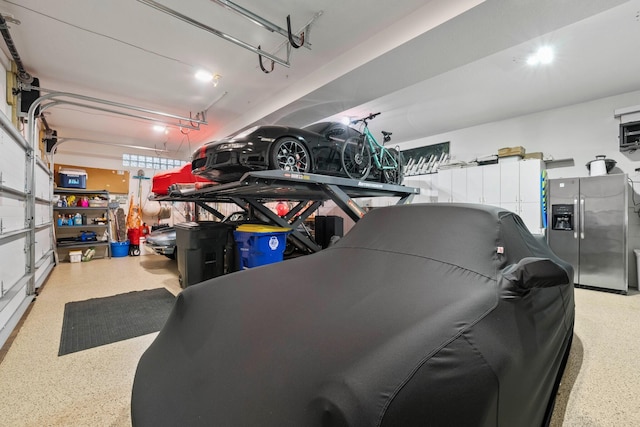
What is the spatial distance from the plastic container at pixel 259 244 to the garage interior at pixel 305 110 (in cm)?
58

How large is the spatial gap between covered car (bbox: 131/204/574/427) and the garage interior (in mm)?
834

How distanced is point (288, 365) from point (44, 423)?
1.64 meters

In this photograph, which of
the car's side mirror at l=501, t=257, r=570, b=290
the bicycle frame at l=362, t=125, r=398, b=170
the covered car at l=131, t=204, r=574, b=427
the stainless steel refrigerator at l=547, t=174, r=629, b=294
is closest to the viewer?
the covered car at l=131, t=204, r=574, b=427

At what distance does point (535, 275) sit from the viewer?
1039 millimetres

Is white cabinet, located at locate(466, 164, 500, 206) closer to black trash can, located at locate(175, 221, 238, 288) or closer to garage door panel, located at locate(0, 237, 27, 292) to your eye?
black trash can, located at locate(175, 221, 238, 288)

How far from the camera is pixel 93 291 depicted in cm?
392

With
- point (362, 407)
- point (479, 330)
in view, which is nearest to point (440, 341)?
point (479, 330)

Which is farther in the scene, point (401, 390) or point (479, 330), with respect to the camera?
point (479, 330)

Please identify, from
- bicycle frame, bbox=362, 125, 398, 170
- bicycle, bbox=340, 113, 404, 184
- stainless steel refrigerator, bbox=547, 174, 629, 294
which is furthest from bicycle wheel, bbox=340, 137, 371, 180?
stainless steel refrigerator, bbox=547, 174, 629, 294

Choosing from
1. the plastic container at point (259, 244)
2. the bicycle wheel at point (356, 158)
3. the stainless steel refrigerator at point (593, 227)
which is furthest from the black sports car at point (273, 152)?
the stainless steel refrigerator at point (593, 227)

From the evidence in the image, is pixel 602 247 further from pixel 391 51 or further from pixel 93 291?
pixel 93 291

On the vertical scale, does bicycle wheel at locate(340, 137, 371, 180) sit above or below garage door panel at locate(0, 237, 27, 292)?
above

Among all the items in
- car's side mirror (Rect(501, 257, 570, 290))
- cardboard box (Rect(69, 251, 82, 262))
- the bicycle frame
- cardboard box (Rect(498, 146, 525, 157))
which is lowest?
cardboard box (Rect(69, 251, 82, 262))

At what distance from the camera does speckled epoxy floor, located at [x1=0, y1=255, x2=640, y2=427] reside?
1509 millimetres
